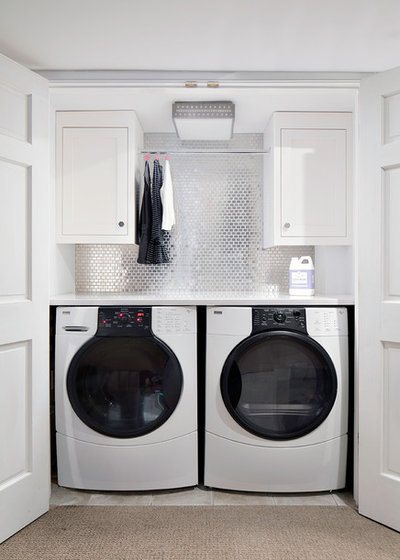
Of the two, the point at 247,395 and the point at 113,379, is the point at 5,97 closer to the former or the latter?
the point at 113,379

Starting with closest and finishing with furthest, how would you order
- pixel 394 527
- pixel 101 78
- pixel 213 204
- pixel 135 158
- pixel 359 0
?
pixel 359 0
pixel 394 527
pixel 101 78
pixel 135 158
pixel 213 204

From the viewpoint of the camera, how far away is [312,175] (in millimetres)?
2600

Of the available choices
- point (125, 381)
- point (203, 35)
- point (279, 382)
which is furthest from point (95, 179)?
point (279, 382)

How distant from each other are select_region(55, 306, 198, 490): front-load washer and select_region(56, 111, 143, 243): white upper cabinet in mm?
573

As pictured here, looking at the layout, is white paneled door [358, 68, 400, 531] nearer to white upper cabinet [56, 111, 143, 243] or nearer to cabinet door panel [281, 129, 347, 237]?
cabinet door panel [281, 129, 347, 237]

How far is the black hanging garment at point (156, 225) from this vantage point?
270 centimetres

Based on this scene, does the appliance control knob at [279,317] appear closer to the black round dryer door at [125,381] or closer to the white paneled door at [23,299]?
the black round dryer door at [125,381]

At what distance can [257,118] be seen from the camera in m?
2.74

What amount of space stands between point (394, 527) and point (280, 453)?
577 millimetres

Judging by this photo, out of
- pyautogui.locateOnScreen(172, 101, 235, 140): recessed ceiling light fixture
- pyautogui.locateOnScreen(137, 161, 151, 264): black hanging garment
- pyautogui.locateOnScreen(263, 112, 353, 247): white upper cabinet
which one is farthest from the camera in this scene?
pyautogui.locateOnScreen(137, 161, 151, 264): black hanging garment

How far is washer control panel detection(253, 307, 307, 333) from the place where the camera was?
2268 millimetres

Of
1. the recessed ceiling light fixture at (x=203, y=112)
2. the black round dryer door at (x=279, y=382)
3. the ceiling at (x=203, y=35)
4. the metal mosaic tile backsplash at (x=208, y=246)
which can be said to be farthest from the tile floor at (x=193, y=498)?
the ceiling at (x=203, y=35)

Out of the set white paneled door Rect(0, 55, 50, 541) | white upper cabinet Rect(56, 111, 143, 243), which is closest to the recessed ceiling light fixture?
white upper cabinet Rect(56, 111, 143, 243)

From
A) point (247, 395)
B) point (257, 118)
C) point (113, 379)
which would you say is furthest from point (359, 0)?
point (113, 379)
